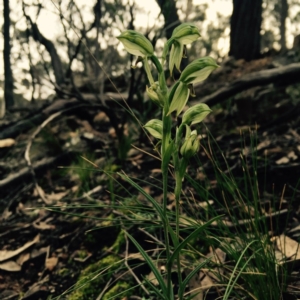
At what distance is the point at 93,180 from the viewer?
3592 mm

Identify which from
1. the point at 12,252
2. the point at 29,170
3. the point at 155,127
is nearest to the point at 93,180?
the point at 29,170

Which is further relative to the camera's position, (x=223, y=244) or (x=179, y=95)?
(x=223, y=244)

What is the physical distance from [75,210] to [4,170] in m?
1.69

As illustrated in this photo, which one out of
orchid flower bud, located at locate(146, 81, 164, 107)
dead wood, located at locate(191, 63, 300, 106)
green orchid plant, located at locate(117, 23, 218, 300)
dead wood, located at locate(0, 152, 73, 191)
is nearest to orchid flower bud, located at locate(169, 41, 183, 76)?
green orchid plant, located at locate(117, 23, 218, 300)

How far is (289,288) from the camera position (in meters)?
1.73

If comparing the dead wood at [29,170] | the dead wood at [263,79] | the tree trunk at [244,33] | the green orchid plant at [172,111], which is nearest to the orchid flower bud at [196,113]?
the green orchid plant at [172,111]

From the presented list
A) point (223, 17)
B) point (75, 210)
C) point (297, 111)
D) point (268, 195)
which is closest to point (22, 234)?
point (75, 210)

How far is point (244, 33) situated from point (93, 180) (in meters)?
4.24

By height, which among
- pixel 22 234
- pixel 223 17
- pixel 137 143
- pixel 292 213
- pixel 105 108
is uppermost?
pixel 223 17

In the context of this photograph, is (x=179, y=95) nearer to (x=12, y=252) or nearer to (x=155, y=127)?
(x=155, y=127)

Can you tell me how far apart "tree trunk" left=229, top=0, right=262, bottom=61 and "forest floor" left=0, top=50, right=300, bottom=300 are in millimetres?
586

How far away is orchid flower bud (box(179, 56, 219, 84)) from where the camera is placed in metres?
1.33

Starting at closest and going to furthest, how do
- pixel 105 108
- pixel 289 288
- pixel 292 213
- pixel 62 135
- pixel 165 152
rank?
pixel 165 152 → pixel 289 288 → pixel 292 213 → pixel 105 108 → pixel 62 135

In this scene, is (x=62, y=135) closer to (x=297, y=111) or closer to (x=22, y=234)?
(x=22, y=234)
